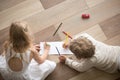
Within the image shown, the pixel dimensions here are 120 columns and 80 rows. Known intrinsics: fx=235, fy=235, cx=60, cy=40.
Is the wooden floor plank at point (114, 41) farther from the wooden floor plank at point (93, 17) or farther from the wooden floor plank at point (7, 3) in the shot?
the wooden floor plank at point (7, 3)

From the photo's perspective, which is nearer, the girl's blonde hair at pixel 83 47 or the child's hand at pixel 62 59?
the girl's blonde hair at pixel 83 47

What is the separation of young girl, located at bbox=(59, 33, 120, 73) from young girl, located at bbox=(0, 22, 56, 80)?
0.58 feet

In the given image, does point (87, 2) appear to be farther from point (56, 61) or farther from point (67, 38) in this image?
point (56, 61)

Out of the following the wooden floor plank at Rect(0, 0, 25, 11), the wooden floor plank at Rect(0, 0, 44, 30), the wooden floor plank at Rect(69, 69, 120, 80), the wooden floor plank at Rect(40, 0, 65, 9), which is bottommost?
the wooden floor plank at Rect(69, 69, 120, 80)

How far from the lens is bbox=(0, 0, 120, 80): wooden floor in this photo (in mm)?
1702

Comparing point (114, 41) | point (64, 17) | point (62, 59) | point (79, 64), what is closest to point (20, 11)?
point (64, 17)

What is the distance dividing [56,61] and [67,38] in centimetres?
18

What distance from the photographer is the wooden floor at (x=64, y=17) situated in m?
1.70

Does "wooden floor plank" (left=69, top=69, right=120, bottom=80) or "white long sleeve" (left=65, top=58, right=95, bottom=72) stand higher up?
"white long sleeve" (left=65, top=58, right=95, bottom=72)

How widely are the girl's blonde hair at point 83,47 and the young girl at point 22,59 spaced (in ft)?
0.79

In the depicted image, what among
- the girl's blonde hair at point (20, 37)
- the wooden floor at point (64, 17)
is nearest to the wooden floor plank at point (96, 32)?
the wooden floor at point (64, 17)

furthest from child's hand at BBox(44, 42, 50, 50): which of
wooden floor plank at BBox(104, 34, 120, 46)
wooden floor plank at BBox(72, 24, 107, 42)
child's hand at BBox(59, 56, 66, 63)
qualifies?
wooden floor plank at BBox(104, 34, 120, 46)

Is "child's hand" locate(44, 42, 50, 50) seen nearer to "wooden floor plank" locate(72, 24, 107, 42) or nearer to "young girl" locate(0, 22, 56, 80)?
"young girl" locate(0, 22, 56, 80)

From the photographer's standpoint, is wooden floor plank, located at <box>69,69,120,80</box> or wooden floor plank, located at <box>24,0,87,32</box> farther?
wooden floor plank, located at <box>24,0,87,32</box>
